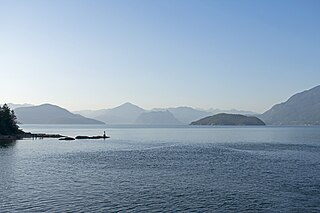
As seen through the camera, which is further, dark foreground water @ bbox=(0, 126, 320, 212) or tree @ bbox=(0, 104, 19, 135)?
tree @ bbox=(0, 104, 19, 135)

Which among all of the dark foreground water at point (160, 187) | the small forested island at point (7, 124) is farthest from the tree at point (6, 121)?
the dark foreground water at point (160, 187)

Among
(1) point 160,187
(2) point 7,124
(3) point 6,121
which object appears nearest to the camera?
(1) point 160,187

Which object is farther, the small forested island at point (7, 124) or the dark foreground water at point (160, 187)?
the small forested island at point (7, 124)

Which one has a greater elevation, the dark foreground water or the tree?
the tree

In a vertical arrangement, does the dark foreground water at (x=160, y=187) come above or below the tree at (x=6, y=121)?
below

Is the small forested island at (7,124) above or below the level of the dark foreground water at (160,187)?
above

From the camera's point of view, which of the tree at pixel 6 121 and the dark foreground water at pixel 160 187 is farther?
the tree at pixel 6 121

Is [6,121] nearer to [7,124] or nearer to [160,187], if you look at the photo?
[7,124]

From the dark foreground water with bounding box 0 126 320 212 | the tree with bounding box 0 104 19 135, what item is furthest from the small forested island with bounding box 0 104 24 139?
the dark foreground water with bounding box 0 126 320 212

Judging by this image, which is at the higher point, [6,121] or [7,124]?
[6,121]

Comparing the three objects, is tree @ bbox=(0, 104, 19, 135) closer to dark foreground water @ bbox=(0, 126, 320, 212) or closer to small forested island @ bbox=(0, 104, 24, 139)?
small forested island @ bbox=(0, 104, 24, 139)

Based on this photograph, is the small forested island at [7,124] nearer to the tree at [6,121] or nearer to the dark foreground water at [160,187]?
the tree at [6,121]

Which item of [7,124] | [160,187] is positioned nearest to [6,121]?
[7,124]

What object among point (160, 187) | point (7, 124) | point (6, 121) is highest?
point (6, 121)
